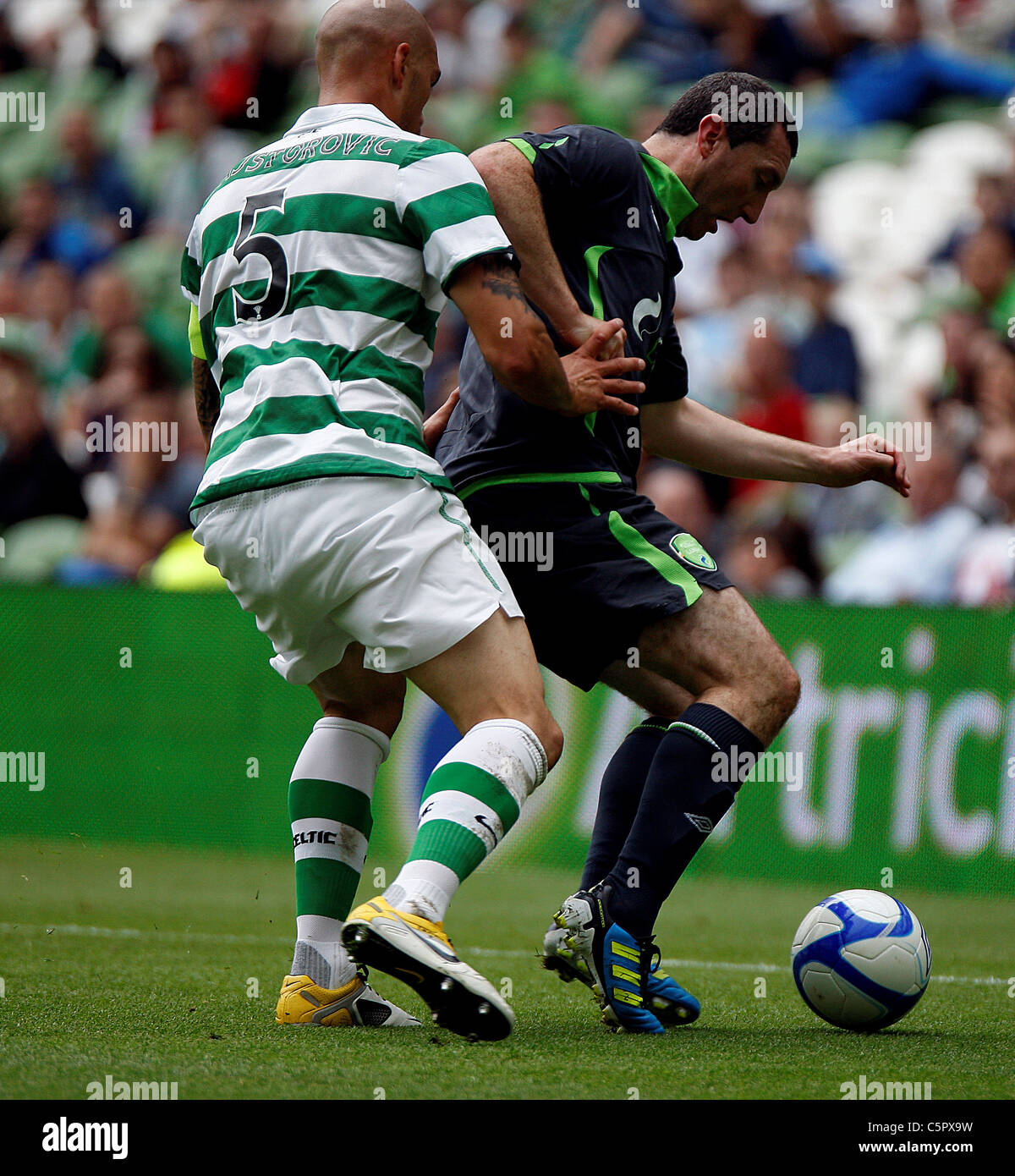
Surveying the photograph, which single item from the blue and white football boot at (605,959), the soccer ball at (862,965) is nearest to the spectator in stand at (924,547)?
the soccer ball at (862,965)

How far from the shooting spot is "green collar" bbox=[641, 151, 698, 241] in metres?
4.14

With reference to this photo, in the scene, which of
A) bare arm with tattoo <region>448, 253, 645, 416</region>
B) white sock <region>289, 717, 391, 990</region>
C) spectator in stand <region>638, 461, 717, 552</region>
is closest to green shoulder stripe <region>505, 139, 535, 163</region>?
bare arm with tattoo <region>448, 253, 645, 416</region>

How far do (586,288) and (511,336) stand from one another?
798 mm

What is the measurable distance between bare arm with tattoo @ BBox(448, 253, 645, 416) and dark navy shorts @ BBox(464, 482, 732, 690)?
46 cm

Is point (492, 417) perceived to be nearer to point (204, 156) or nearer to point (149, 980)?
point (149, 980)

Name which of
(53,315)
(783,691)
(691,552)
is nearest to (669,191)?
(691,552)

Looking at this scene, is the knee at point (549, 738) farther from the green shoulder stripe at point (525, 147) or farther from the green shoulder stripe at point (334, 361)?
the green shoulder stripe at point (525, 147)

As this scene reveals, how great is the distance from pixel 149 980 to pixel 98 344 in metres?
8.24

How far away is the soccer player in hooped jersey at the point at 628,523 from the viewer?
3.74 m

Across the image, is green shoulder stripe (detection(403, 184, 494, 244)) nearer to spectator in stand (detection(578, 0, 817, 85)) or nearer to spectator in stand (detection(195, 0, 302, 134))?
spectator in stand (detection(578, 0, 817, 85))

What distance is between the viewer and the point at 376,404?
10.9 ft

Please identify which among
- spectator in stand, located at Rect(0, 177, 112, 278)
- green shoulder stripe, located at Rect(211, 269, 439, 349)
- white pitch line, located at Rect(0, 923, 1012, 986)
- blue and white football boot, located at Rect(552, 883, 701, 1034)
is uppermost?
spectator in stand, located at Rect(0, 177, 112, 278)

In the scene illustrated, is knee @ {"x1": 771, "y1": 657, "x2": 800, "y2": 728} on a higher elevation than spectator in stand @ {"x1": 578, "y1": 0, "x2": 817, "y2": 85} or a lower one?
lower
